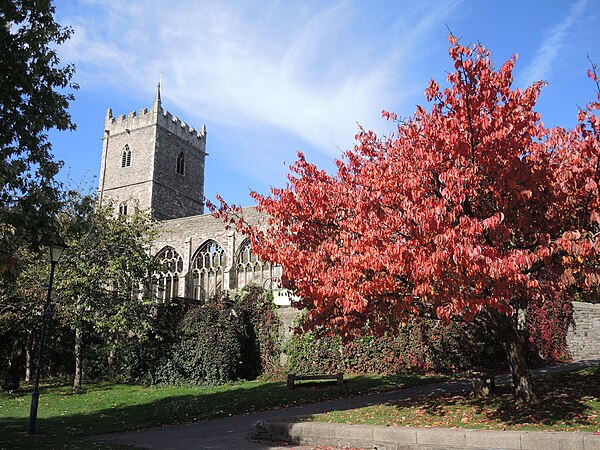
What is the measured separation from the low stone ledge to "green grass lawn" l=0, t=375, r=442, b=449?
3.16 metres

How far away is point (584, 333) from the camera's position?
711 inches

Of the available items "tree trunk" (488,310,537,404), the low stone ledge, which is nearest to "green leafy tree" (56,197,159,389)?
the low stone ledge

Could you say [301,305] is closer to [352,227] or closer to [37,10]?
[352,227]

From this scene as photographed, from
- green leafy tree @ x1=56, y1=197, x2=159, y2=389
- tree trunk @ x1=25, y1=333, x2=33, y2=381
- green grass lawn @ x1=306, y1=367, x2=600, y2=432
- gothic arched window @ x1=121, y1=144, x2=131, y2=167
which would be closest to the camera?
green grass lawn @ x1=306, y1=367, x2=600, y2=432

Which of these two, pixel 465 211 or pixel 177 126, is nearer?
pixel 465 211

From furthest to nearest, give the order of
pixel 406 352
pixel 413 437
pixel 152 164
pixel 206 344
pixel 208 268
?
pixel 152 164 → pixel 208 268 → pixel 206 344 → pixel 406 352 → pixel 413 437

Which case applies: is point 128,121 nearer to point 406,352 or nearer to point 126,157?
point 126,157

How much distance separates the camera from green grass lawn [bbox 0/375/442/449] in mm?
10883

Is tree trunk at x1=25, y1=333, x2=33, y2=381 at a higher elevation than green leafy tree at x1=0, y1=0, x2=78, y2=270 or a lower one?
lower

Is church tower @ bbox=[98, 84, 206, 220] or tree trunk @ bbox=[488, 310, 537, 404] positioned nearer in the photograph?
tree trunk @ bbox=[488, 310, 537, 404]

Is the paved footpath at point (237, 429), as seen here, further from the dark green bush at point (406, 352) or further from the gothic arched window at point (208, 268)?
the gothic arched window at point (208, 268)

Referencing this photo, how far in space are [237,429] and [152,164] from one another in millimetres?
39955

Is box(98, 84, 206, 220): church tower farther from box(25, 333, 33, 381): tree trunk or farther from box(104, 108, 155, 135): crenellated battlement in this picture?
box(25, 333, 33, 381): tree trunk

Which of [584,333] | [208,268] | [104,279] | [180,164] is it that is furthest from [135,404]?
[180,164]
